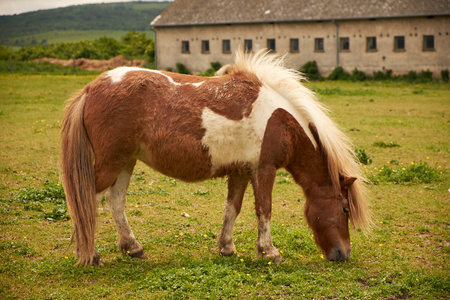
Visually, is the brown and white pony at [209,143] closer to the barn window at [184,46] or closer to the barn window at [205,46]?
the barn window at [205,46]

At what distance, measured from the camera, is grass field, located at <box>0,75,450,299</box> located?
15.4 feet

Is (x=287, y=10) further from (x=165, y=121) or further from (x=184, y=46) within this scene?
(x=165, y=121)

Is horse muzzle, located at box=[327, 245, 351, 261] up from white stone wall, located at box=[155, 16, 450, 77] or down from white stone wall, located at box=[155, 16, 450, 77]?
down

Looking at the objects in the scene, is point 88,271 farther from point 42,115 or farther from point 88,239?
point 42,115

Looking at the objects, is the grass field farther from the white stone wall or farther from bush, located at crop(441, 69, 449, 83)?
the white stone wall

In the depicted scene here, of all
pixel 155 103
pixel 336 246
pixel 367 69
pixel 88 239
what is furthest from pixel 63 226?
pixel 367 69

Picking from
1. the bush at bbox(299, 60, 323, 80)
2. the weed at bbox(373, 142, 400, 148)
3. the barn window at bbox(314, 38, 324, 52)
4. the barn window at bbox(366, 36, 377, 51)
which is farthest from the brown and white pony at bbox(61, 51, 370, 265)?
the barn window at bbox(314, 38, 324, 52)

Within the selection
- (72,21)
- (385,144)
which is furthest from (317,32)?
(72,21)

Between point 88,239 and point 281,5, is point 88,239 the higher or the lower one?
the lower one

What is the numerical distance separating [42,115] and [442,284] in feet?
48.8

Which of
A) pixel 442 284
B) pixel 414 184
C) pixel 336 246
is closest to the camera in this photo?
pixel 442 284

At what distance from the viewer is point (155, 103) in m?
5.28

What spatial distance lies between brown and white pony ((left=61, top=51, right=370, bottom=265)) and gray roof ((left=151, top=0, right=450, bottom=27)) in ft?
89.8

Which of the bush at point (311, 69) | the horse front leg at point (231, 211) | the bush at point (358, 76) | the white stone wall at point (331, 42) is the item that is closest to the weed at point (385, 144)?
the horse front leg at point (231, 211)
